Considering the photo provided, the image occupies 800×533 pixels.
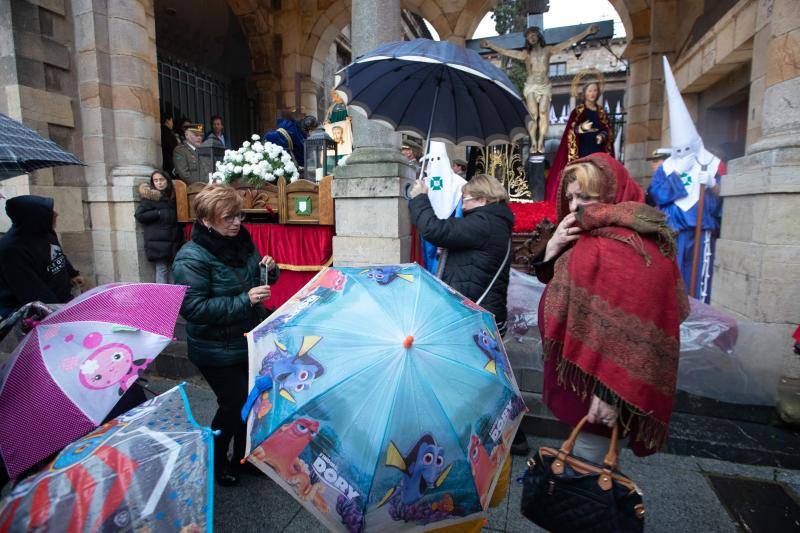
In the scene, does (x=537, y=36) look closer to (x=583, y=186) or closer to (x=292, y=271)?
(x=292, y=271)

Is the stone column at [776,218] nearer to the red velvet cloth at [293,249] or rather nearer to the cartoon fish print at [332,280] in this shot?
the cartoon fish print at [332,280]

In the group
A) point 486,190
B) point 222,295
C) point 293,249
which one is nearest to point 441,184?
point 486,190

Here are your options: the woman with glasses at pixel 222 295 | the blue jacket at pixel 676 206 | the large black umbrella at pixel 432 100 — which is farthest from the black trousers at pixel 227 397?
the blue jacket at pixel 676 206

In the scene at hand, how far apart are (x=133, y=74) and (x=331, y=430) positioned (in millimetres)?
6682

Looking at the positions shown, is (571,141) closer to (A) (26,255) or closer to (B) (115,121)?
(B) (115,121)

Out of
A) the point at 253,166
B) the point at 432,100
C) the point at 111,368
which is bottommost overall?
the point at 111,368

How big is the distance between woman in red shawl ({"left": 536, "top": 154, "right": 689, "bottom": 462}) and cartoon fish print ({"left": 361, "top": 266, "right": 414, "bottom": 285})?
1.99ft

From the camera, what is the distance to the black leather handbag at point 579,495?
1.57 meters

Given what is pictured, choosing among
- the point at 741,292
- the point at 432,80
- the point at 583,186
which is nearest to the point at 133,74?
the point at 432,80

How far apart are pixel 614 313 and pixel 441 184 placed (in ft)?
8.91

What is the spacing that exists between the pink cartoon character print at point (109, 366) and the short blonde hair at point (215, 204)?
1.07m

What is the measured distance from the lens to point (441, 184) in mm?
4133

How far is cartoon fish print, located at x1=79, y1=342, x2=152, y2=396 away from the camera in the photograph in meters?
1.51

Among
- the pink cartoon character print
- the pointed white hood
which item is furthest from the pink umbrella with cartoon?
the pointed white hood
